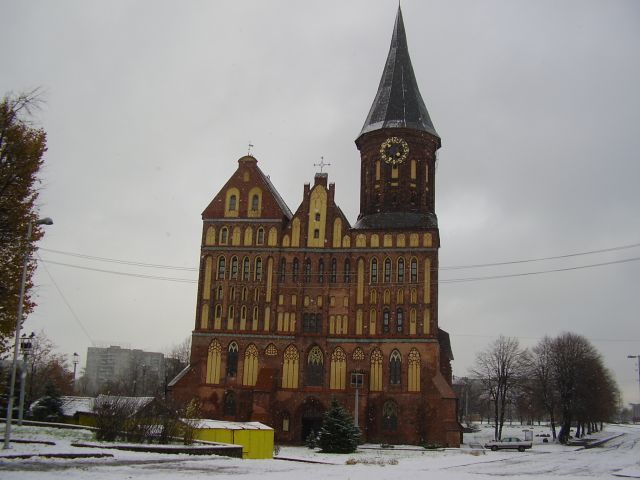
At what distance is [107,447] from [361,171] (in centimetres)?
4446

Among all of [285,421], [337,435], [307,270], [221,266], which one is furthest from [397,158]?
[337,435]

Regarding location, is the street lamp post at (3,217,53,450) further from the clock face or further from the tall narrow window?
the clock face

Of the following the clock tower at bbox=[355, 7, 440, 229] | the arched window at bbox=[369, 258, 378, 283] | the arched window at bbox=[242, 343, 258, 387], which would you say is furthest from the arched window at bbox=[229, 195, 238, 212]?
the arched window at bbox=[369, 258, 378, 283]

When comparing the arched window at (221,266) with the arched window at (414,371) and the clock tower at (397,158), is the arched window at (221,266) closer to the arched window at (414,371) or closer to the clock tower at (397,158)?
the clock tower at (397,158)

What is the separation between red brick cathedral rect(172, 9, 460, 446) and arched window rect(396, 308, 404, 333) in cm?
8

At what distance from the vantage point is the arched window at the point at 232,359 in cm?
5743

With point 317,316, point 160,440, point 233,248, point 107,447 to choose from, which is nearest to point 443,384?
point 317,316

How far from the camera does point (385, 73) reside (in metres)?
69.4

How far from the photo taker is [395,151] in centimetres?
6412

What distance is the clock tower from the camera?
2474 inches

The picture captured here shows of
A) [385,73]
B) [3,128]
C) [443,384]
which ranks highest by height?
[385,73]

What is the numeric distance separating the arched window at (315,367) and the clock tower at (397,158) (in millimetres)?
11728

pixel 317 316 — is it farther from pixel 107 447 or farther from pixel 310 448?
pixel 107 447

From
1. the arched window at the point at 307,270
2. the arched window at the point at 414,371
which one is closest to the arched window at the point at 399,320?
the arched window at the point at 414,371
